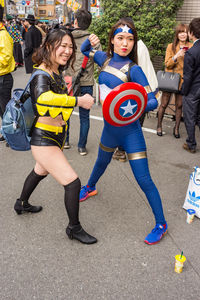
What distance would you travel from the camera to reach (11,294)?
6.45 ft

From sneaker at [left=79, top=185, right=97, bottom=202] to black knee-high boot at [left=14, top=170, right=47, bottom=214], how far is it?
19.5 inches

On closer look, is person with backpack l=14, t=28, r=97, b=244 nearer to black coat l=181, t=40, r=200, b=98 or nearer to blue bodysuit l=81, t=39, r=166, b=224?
blue bodysuit l=81, t=39, r=166, b=224

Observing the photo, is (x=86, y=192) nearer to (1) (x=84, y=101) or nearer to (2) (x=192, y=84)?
(1) (x=84, y=101)

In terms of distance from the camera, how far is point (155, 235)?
8.14 ft

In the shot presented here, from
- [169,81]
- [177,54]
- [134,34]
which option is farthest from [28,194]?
[177,54]

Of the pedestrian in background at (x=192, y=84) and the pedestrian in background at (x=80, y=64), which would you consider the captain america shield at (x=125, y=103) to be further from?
the pedestrian in background at (x=192, y=84)

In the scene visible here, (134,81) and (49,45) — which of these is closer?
(49,45)

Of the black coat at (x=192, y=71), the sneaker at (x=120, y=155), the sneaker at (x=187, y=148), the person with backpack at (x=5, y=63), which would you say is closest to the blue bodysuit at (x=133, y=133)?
the sneaker at (x=120, y=155)

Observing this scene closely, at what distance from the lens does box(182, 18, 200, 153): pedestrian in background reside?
3.88 meters

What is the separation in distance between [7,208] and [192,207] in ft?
6.72

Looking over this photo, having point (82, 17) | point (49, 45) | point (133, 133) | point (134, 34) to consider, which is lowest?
point (133, 133)

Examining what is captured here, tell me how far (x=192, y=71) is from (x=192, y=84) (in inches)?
9.0

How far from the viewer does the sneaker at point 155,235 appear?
2469 mm

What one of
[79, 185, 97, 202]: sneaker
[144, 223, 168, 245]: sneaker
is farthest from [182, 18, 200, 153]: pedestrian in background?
[144, 223, 168, 245]: sneaker
